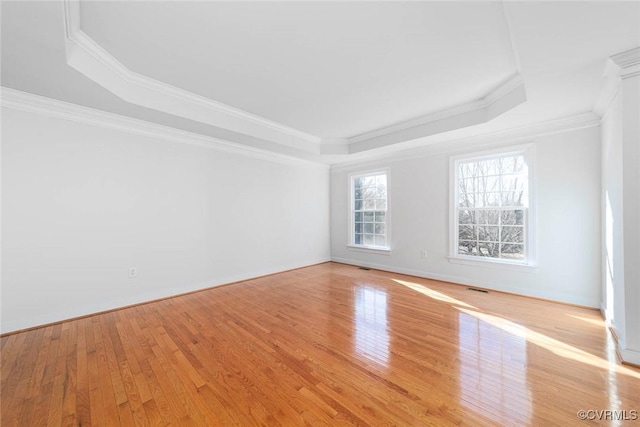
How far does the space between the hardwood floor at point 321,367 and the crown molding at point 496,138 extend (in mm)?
2290

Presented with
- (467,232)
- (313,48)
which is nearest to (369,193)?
(467,232)

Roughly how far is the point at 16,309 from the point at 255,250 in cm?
287

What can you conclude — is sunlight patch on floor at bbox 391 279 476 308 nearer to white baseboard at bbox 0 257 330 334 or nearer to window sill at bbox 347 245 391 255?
window sill at bbox 347 245 391 255

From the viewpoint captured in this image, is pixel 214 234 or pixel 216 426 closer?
pixel 216 426

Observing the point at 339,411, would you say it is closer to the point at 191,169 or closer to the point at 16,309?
the point at 16,309

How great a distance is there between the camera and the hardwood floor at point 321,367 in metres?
1.47

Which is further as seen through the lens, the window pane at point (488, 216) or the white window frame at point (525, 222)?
the window pane at point (488, 216)

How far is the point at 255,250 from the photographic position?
466 cm

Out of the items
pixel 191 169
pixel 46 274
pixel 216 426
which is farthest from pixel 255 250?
pixel 216 426

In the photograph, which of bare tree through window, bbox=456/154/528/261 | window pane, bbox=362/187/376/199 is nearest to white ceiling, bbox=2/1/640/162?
bare tree through window, bbox=456/154/528/261

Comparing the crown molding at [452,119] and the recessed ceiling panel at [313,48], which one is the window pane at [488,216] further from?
the recessed ceiling panel at [313,48]

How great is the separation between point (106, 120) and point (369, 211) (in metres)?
4.66

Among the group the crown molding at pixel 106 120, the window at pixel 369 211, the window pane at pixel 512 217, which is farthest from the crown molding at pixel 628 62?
the crown molding at pixel 106 120

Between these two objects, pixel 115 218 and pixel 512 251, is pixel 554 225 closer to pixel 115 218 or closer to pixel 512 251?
pixel 512 251
